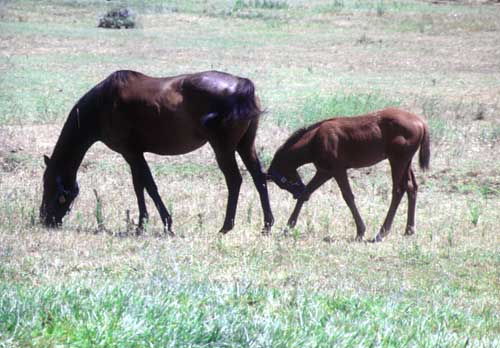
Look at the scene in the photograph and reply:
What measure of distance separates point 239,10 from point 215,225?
31366 mm

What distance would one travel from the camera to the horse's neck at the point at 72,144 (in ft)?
34.9

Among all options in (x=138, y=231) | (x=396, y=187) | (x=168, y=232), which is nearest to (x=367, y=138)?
(x=396, y=187)

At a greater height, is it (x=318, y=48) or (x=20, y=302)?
(x=20, y=302)

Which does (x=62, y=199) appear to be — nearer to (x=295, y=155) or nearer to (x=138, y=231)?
(x=138, y=231)

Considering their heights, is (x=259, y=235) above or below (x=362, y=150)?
below

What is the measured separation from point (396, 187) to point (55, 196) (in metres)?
3.98

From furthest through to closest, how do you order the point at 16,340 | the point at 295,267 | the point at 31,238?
the point at 31,238 < the point at 295,267 < the point at 16,340

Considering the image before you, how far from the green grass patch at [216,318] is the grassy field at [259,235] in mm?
16

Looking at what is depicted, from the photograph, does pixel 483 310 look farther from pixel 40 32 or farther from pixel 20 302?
pixel 40 32

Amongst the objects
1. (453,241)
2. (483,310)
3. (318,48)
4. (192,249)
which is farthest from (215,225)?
(318,48)

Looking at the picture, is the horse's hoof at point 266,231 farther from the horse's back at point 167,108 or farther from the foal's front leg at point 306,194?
the horse's back at point 167,108

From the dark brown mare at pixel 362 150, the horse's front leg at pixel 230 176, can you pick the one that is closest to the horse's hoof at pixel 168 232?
the horse's front leg at pixel 230 176

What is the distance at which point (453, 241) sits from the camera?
9648 millimetres

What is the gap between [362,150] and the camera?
10.8 metres
